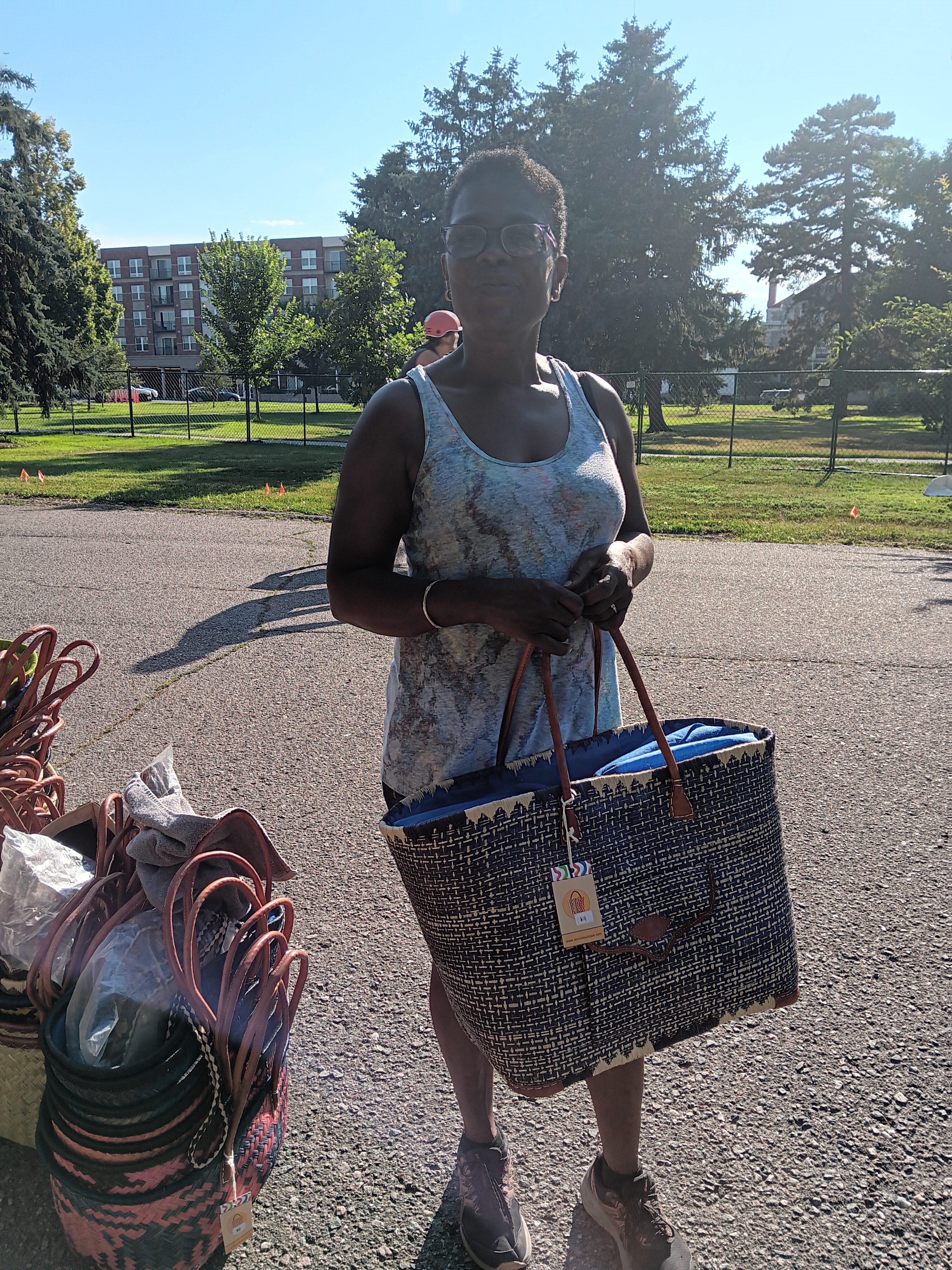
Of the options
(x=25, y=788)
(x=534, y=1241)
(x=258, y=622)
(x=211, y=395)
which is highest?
(x=211, y=395)

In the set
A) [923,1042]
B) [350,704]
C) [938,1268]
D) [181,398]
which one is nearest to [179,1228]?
[938,1268]

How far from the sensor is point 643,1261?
5.93 feet

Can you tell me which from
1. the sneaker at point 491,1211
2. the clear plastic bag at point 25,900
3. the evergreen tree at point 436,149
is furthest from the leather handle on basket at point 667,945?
the evergreen tree at point 436,149

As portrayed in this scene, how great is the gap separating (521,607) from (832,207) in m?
57.6

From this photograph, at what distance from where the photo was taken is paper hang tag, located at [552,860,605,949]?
1507mm

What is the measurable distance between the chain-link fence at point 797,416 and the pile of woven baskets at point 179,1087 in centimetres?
1043

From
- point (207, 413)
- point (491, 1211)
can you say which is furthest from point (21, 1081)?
point (207, 413)

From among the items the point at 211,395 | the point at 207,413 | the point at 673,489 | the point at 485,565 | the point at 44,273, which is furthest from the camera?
the point at 211,395

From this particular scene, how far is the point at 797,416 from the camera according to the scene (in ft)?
142

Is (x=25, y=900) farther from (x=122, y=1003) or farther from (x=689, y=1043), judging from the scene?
(x=689, y=1043)

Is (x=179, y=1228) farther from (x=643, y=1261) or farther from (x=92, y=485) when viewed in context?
(x=92, y=485)

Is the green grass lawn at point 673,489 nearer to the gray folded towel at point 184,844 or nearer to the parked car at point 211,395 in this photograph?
the gray folded towel at point 184,844

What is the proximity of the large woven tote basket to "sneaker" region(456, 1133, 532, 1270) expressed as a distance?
50cm

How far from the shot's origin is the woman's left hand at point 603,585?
1.63 m
